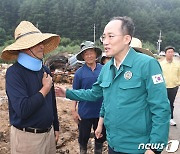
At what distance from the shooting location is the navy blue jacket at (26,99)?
2.01 metres

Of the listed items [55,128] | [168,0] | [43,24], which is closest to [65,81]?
[55,128]

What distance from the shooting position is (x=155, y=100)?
1769 millimetres

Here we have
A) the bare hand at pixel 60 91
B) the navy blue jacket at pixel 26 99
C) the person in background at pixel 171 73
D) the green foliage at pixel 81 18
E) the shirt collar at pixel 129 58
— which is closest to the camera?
the shirt collar at pixel 129 58

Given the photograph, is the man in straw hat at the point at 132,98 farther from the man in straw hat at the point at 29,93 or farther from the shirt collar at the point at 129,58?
the man in straw hat at the point at 29,93

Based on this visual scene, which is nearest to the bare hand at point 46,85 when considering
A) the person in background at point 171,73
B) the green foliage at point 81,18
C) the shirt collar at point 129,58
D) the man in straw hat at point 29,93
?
the man in straw hat at point 29,93

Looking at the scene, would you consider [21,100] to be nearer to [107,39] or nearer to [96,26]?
[107,39]

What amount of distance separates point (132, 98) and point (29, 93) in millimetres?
872

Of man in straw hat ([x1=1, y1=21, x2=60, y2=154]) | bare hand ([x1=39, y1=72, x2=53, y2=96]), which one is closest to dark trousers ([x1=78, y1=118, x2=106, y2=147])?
man in straw hat ([x1=1, y1=21, x2=60, y2=154])

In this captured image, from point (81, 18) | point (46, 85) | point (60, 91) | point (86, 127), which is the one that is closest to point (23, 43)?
point (46, 85)

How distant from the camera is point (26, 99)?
6.60ft

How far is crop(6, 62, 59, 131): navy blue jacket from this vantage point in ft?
6.61

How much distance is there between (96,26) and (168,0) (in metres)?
39.6

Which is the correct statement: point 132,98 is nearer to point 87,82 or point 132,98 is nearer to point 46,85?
point 46,85

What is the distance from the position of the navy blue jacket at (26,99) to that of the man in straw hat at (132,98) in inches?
23.1
